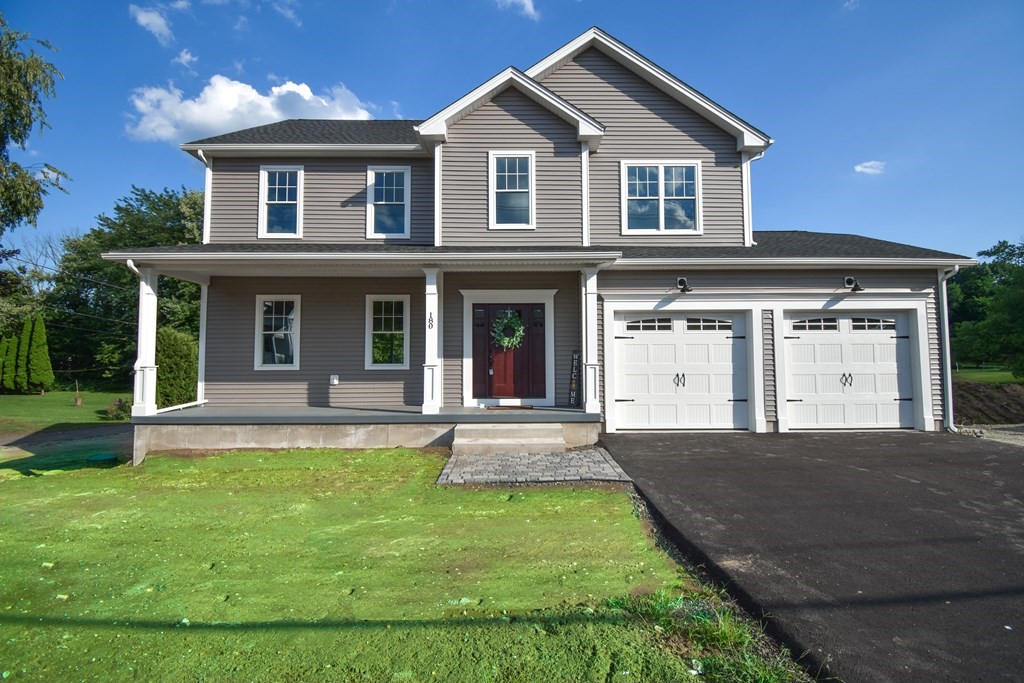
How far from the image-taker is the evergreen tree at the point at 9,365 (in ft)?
79.2

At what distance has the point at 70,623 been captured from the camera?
3.06 metres

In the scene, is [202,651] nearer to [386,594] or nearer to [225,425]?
[386,594]

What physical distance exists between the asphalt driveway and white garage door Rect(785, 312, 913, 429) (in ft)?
4.91

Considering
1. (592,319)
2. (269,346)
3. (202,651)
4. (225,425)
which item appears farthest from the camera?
(269,346)

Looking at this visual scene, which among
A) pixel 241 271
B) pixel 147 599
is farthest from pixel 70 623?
pixel 241 271

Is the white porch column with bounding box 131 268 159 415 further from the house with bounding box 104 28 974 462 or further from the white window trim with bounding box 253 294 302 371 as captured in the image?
the white window trim with bounding box 253 294 302 371

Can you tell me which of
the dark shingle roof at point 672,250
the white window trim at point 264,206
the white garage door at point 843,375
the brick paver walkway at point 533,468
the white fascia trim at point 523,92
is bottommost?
the brick paver walkway at point 533,468

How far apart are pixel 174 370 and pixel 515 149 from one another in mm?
9568

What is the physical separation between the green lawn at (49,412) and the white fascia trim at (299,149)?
34.6 ft

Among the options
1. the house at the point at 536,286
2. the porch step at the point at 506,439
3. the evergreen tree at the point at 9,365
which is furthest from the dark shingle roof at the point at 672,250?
the evergreen tree at the point at 9,365

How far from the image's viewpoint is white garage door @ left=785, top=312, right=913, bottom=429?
955cm

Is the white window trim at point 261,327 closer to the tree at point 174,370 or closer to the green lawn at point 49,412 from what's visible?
the tree at point 174,370

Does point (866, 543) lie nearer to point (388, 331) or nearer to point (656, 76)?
point (388, 331)

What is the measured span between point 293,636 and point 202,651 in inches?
17.8
